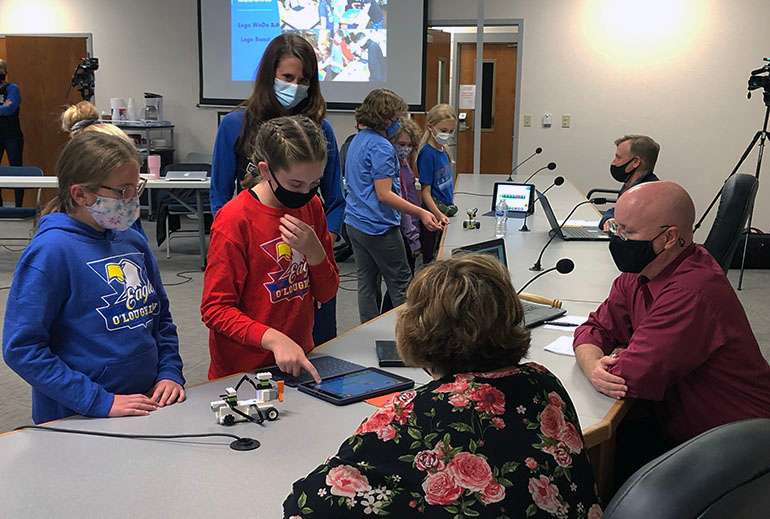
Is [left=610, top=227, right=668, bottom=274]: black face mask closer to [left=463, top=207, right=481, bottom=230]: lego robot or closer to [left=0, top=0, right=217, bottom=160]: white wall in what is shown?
[left=463, top=207, right=481, bottom=230]: lego robot

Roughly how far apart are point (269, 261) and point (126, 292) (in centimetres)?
37

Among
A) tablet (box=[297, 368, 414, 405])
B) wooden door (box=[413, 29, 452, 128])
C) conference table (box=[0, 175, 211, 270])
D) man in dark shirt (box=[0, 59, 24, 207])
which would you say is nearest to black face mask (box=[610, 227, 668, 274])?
tablet (box=[297, 368, 414, 405])

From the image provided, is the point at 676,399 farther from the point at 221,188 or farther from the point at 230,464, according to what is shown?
the point at 221,188

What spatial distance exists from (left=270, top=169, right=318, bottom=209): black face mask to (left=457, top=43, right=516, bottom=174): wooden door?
7608 mm

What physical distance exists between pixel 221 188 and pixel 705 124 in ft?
19.3

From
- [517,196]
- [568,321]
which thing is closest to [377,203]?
[517,196]

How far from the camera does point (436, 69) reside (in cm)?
790

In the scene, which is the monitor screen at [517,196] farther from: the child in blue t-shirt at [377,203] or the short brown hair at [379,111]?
the short brown hair at [379,111]

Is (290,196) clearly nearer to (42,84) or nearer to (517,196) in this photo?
(517,196)

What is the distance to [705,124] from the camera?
23.6 feet

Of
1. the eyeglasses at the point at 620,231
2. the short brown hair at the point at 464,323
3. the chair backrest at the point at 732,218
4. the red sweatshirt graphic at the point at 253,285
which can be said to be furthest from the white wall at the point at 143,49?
the short brown hair at the point at 464,323

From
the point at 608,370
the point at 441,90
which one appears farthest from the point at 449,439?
the point at 441,90

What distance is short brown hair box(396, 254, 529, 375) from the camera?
113 centimetres

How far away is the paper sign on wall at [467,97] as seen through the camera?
30.1ft
